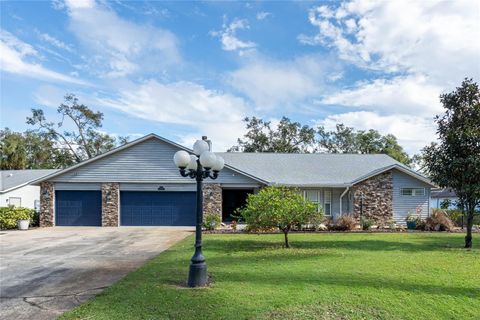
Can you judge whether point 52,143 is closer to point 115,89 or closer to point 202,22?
point 115,89

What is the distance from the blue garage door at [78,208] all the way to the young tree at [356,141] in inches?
1170

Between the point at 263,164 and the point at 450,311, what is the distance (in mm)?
19230

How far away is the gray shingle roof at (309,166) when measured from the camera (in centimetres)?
2214

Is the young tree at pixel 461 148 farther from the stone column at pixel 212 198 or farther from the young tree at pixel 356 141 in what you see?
the young tree at pixel 356 141

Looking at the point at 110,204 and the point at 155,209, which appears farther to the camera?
the point at 155,209

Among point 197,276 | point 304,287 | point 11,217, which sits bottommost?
point 11,217

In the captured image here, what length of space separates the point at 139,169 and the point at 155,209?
2.52m

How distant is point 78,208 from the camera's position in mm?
21406

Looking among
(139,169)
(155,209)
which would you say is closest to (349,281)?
(155,209)

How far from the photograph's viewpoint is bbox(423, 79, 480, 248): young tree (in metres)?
12.8

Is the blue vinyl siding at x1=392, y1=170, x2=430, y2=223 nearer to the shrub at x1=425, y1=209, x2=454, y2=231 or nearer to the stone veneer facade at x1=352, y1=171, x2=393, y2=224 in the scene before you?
the stone veneer facade at x1=352, y1=171, x2=393, y2=224

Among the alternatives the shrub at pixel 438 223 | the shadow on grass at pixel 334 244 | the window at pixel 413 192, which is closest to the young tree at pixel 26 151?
the shadow on grass at pixel 334 244

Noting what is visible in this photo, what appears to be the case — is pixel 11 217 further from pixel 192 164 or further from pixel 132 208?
pixel 192 164

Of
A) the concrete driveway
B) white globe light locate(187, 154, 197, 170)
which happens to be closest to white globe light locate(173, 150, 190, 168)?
white globe light locate(187, 154, 197, 170)
